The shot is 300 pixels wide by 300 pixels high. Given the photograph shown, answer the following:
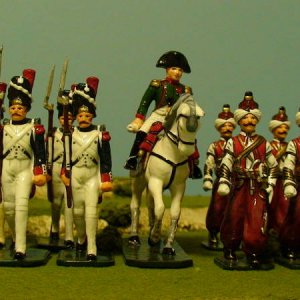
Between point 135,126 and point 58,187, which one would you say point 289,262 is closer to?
point 135,126

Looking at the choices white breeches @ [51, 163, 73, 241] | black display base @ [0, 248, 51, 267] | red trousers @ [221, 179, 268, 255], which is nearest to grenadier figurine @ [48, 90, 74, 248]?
white breeches @ [51, 163, 73, 241]

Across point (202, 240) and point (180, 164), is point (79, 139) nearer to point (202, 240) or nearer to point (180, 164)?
point (180, 164)

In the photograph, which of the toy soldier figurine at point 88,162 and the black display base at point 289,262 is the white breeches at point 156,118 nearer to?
the toy soldier figurine at point 88,162

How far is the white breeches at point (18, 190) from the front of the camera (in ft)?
20.2

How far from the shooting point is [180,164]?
21.8 ft

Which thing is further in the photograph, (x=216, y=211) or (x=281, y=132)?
(x=216, y=211)

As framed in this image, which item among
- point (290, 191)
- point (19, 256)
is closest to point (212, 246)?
point (290, 191)

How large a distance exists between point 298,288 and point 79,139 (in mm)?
2494

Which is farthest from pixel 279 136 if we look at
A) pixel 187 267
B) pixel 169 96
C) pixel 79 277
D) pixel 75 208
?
pixel 79 277

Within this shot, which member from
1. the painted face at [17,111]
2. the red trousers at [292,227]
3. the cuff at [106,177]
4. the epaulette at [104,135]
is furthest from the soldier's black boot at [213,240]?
the painted face at [17,111]

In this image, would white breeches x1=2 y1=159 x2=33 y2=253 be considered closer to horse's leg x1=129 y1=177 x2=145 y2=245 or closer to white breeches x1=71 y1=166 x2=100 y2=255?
white breeches x1=71 y1=166 x2=100 y2=255

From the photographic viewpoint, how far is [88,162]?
246 inches

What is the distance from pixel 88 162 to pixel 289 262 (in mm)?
2303

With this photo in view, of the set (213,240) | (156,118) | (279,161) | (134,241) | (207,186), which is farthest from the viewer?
(213,240)
